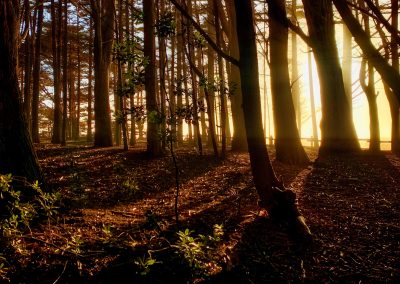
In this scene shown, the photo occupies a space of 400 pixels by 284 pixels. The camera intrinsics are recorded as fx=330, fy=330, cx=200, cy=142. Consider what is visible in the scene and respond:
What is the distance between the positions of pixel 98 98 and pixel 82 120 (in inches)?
1073

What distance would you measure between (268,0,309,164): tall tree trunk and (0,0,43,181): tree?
7260 mm

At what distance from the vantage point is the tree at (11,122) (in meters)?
4.52

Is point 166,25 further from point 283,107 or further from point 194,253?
point 283,107

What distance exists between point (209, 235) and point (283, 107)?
689 cm

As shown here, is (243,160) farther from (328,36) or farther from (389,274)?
(389,274)

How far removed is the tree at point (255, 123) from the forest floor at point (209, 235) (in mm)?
337

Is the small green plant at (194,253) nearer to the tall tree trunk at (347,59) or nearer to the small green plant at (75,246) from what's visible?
the small green plant at (75,246)

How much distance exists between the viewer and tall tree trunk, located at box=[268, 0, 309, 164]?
9992 millimetres

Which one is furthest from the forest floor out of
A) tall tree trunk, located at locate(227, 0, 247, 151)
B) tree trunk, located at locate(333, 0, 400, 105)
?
tall tree trunk, located at locate(227, 0, 247, 151)

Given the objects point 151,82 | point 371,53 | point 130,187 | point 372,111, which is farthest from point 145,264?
point 372,111

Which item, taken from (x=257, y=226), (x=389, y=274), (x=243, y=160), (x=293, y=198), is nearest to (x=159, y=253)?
(x=257, y=226)

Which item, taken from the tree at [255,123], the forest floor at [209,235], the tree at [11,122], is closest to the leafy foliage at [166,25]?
the tree at [255,123]

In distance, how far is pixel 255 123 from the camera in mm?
4734

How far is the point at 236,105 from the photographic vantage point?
14.7m
